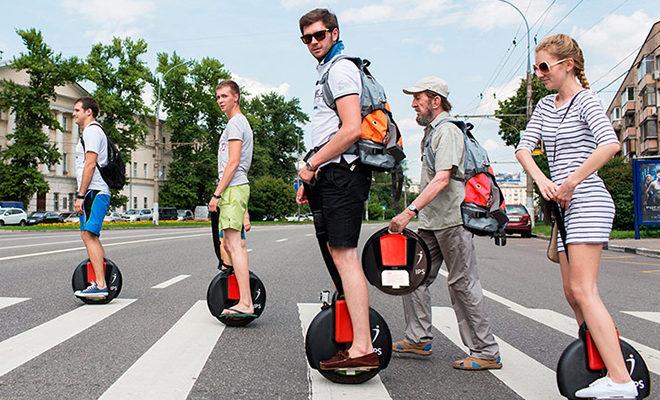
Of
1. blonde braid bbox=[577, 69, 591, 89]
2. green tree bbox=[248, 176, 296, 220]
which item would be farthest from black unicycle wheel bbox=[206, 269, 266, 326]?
green tree bbox=[248, 176, 296, 220]

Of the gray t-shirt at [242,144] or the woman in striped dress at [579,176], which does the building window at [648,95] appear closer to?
the gray t-shirt at [242,144]

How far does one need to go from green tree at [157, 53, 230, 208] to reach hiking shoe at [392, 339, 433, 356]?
2216 inches

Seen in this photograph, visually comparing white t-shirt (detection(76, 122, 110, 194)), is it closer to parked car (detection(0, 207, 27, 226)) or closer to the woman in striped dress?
the woman in striped dress

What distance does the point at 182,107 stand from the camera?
63.8 metres

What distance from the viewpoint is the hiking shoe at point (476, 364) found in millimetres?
4219

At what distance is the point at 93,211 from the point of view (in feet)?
21.3

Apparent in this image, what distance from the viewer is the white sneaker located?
10.2ft

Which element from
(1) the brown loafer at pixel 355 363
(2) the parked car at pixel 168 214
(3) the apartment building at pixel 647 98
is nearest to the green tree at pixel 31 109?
(2) the parked car at pixel 168 214

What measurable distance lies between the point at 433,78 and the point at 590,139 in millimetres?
1433

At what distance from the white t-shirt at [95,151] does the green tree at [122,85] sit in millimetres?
48504

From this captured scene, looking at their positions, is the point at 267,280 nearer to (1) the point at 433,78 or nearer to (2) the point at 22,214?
(1) the point at 433,78

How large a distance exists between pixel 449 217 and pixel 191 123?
6212 centimetres

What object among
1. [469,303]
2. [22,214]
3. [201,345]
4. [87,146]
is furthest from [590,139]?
[22,214]

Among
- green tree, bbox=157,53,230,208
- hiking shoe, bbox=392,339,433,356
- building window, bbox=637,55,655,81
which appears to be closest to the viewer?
hiking shoe, bbox=392,339,433,356
